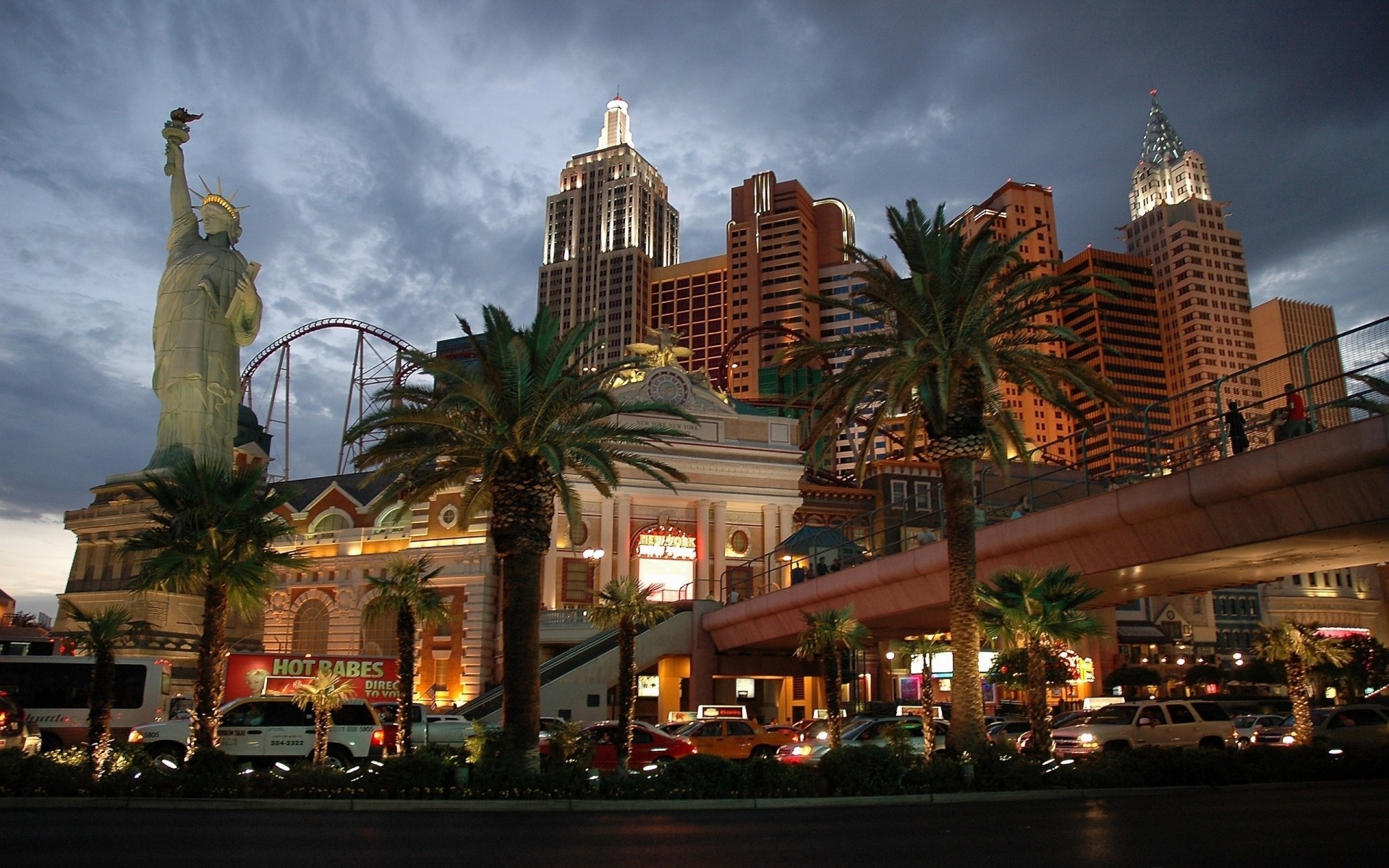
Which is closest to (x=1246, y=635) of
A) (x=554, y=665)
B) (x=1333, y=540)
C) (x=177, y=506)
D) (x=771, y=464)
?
(x=771, y=464)

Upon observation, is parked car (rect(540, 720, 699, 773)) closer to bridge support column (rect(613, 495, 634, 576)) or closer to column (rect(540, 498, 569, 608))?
column (rect(540, 498, 569, 608))

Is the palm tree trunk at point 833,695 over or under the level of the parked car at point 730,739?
over

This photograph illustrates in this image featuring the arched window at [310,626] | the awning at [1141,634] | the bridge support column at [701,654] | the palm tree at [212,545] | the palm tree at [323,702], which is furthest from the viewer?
the awning at [1141,634]

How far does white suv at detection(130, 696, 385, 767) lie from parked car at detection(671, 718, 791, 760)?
8.36m

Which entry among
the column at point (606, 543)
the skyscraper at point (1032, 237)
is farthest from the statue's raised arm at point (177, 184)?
the skyscraper at point (1032, 237)

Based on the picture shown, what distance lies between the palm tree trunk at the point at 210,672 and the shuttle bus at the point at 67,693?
257 inches

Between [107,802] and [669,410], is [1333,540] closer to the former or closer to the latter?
Result: [669,410]

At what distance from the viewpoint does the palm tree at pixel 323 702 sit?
76.9 feet

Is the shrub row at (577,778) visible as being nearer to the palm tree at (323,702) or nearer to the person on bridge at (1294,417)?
the palm tree at (323,702)

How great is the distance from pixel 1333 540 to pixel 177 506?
25249mm

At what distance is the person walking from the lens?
2006cm

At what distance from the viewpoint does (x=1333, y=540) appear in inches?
824

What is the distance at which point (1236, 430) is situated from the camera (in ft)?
66.3

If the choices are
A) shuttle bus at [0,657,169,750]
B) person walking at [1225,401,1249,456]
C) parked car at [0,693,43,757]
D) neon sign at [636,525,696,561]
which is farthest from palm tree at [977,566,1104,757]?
neon sign at [636,525,696,561]
